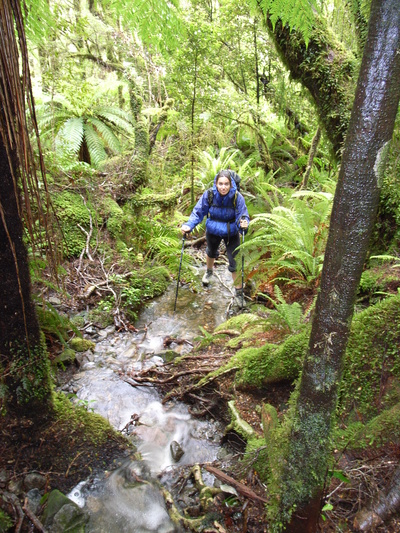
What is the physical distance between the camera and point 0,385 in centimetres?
196

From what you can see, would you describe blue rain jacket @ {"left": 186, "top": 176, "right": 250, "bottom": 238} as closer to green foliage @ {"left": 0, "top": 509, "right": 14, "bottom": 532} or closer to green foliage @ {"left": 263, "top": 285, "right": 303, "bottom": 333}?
green foliage @ {"left": 263, "top": 285, "right": 303, "bottom": 333}

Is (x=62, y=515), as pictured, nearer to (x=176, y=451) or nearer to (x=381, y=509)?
(x=176, y=451)

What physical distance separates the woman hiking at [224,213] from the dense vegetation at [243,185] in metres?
0.33

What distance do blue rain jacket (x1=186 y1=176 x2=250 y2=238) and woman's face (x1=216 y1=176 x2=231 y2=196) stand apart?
0.26 ft

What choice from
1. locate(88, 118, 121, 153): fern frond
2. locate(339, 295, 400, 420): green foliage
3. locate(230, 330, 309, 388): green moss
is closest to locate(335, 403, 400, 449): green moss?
locate(339, 295, 400, 420): green foliage

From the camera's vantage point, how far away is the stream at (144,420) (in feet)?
7.00

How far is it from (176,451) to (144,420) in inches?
19.9

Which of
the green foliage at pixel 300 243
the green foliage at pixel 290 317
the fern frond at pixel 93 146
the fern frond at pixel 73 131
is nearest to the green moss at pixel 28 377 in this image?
the green foliage at pixel 290 317

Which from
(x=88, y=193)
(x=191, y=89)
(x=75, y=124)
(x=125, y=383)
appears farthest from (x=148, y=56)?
(x=125, y=383)

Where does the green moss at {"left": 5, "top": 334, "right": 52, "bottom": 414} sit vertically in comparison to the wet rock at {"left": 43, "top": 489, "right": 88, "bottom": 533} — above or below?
above

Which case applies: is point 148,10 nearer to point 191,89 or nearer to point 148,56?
point 191,89

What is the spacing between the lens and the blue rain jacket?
510 centimetres

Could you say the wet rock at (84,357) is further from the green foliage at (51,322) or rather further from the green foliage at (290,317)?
the green foliage at (290,317)

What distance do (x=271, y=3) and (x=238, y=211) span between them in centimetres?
315
